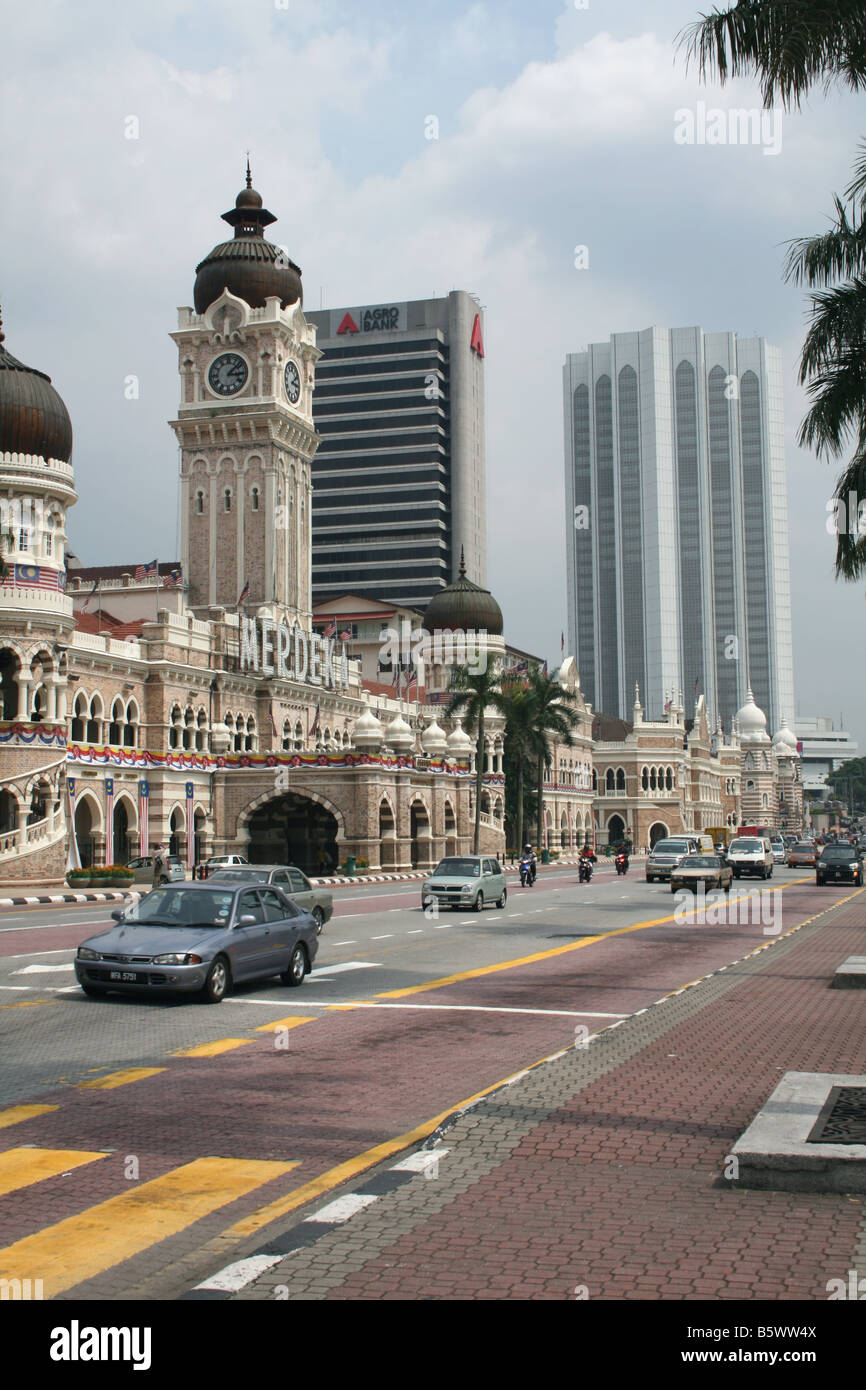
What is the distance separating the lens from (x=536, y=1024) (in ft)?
44.8

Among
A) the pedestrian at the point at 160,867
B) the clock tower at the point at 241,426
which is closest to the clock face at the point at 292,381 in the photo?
the clock tower at the point at 241,426

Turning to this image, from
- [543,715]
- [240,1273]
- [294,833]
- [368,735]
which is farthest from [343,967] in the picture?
[543,715]

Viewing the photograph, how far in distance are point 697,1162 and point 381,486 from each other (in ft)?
484

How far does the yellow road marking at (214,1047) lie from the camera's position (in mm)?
11695

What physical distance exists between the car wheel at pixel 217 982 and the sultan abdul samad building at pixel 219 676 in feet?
100

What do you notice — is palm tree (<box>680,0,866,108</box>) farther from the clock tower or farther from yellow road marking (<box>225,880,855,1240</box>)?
the clock tower

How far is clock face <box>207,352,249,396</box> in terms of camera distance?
7575cm

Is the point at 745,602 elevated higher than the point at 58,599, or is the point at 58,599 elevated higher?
the point at 745,602

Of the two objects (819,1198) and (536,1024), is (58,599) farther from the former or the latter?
(819,1198)

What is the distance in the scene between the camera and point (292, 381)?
255ft

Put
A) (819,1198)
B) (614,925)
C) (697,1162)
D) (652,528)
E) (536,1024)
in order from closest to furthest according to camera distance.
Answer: (819,1198) < (697,1162) < (536,1024) < (614,925) < (652,528)

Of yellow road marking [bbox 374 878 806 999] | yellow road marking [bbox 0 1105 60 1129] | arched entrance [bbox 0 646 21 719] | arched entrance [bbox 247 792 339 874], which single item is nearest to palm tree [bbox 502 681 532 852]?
arched entrance [bbox 247 792 339 874]

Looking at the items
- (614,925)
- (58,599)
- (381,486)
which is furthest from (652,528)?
(614,925)

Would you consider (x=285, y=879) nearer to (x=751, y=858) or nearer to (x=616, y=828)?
(x=751, y=858)
